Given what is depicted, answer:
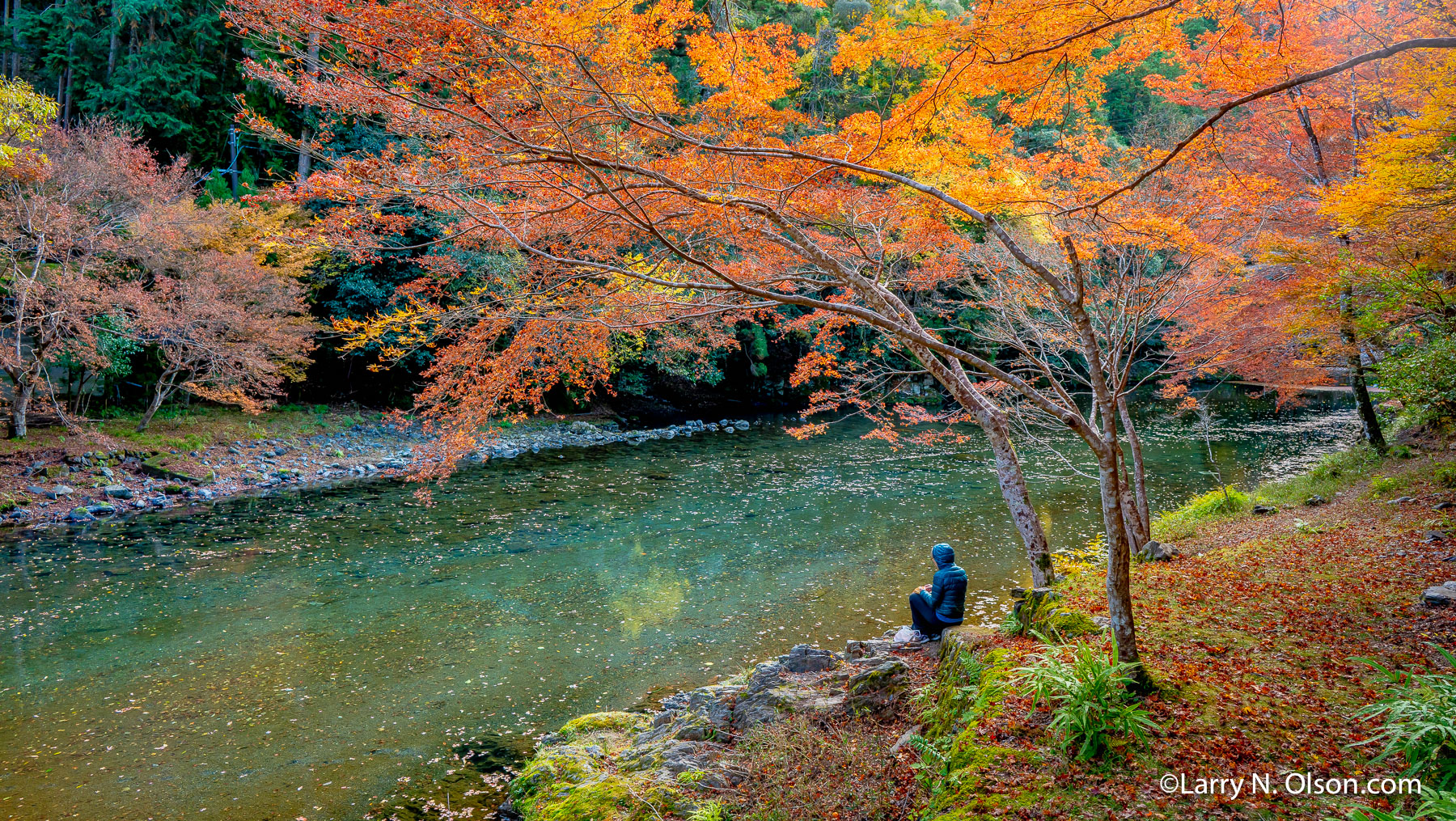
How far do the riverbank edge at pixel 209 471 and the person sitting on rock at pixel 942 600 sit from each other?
19.1 feet

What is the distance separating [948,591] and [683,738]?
2.50 metres

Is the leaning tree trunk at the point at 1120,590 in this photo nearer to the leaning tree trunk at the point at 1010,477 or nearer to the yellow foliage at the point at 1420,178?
the leaning tree trunk at the point at 1010,477

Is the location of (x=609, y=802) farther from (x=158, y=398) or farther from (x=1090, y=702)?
(x=158, y=398)

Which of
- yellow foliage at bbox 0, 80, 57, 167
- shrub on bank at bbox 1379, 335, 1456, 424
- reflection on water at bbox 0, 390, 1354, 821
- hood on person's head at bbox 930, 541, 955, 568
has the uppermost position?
yellow foliage at bbox 0, 80, 57, 167

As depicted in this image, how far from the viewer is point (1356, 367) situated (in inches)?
413

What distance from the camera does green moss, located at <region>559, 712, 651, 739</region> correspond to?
5.80 metres

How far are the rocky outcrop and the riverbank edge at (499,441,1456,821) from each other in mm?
17

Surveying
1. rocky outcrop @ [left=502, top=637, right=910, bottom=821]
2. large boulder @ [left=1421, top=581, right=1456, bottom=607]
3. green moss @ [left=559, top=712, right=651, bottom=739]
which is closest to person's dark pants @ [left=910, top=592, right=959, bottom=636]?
rocky outcrop @ [left=502, top=637, right=910, bottom=821]

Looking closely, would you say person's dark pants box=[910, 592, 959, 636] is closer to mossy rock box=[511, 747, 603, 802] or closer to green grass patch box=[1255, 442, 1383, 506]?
mossy rock box=[511, 747, 603, 802]

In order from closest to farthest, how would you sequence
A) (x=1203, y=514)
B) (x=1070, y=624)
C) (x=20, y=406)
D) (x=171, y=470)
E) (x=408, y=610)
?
(x=1070, y=624) < (x=408, y=610) < (x=1203, y=514) < (x=20, y=406) < (x=171, y=470)

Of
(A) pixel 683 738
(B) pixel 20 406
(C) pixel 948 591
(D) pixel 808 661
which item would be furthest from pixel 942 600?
(B) pixel 20 406

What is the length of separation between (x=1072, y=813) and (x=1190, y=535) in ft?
Answer: 28.7

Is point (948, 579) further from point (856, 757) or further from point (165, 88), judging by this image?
point (165, 88)

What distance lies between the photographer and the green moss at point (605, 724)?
19.0 feet
